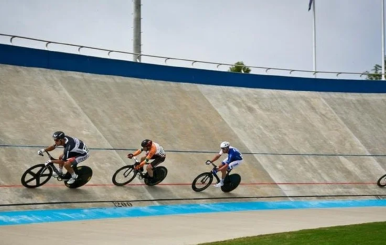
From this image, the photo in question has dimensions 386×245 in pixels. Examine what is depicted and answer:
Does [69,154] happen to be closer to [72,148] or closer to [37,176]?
[72,148]

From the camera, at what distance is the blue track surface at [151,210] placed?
15.4m

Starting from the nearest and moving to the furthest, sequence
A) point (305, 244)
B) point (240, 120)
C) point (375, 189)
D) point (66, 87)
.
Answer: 1. point (305, 244)
2. point (66, 87)
3. point (375, 189)
4. point (240, 120)

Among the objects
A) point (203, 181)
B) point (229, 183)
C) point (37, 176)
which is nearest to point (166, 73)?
point (229, 183)

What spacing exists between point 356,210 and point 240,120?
8.23 m

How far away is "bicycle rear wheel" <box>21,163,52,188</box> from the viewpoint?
55.4 feet

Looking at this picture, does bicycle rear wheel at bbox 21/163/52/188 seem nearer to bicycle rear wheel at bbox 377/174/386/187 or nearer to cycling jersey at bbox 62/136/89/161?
cycling jersey at bbox 62/136/89/161

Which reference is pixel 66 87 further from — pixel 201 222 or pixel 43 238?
pixel 43 238

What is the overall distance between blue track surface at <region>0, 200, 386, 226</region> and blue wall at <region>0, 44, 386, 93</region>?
7.89 metres

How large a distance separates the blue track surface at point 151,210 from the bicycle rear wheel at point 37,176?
42.7 inches

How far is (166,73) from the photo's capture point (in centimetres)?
2733

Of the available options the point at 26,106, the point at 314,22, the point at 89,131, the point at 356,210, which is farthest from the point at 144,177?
the point at 314,22

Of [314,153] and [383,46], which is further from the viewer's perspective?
[383,46]

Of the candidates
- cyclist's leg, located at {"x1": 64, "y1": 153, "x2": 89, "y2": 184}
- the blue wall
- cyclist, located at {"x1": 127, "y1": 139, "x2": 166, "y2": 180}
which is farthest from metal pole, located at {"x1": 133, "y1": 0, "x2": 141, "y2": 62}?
cyclist's leg, located at {"x1": 64, "y1": 153, "x2": 89, "y2": 184}

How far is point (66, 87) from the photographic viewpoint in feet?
76.1
